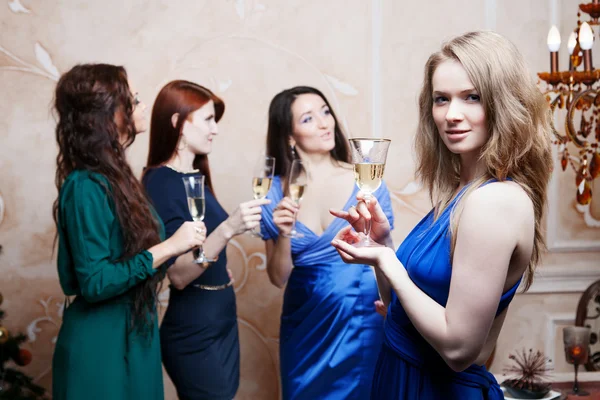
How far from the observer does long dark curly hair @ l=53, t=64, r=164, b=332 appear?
229 cm

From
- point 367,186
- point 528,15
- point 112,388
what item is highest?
point 528,15

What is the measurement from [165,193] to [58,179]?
1.53 feet

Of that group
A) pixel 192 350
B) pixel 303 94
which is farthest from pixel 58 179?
pixel 303 94

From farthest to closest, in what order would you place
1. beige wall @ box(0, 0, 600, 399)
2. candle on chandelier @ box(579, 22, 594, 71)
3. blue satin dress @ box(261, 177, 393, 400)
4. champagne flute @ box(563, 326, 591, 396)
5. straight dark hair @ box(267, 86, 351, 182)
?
beige wall @ box(0, 0, 600, 399) → straight dark hair @ box(267, 86, 351, 182) → blue satin dress @ box(261, 177, 393, 400) → champagne flute @ box(563, 326, 591, 396) → candle on chandelier @ box(579, 22, 594, 71)

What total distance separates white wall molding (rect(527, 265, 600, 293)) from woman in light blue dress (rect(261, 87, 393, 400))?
1648mm

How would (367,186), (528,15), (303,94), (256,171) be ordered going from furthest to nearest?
(528,15) → (303,94) → (256,171) → (367,186)

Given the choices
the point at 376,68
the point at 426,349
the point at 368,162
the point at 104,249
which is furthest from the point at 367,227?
the point at 376,68

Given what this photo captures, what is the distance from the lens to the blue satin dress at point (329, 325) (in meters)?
2.84

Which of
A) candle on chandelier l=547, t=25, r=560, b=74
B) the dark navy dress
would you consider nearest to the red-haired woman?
the dark navy dress

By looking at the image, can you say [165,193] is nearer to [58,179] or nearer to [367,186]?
[58,179]

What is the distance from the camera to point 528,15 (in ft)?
13.3

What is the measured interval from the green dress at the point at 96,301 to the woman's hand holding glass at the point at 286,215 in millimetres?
690

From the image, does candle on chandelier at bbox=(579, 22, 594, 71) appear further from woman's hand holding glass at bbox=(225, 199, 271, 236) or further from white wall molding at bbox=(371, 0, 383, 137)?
white wall molding at bbox=(371, 0, 383, 137)

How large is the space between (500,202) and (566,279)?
9.92 ft
